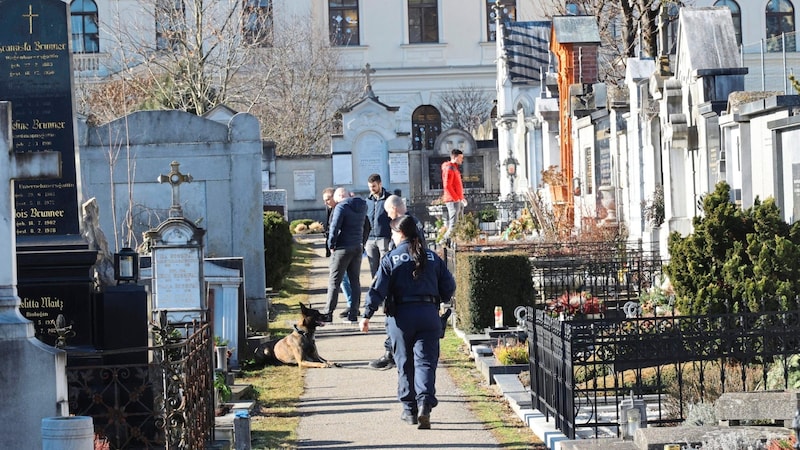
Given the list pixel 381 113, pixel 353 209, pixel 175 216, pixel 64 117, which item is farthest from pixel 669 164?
pixel 381 113

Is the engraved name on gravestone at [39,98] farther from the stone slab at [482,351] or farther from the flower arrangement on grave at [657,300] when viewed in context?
the flower arrangement on grave at [657,300]

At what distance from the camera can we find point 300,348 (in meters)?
13.5

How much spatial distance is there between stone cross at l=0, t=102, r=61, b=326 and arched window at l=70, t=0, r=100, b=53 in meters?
48.6

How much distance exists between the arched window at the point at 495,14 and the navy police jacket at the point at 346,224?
4156 cm

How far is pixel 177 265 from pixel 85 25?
1775 inches

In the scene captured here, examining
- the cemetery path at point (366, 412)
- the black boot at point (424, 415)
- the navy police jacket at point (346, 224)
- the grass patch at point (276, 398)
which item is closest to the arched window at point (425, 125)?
the grass patch at point (276, 398)

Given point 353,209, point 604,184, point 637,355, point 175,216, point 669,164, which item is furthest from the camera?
point 604,184

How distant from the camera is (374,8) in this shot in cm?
5978

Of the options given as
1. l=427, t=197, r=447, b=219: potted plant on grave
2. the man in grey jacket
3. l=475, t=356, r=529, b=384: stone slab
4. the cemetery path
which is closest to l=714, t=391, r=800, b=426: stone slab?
the cemetery path

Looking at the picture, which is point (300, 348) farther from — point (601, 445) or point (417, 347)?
point (601, 445)

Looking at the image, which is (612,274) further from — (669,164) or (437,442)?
(437,442)

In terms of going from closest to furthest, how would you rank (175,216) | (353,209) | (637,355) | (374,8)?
(637,355), (175,216), (353,209), (374,8)

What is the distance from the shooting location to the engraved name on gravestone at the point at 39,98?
31.8ft

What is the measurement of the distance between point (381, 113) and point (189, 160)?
2083 centimetres
